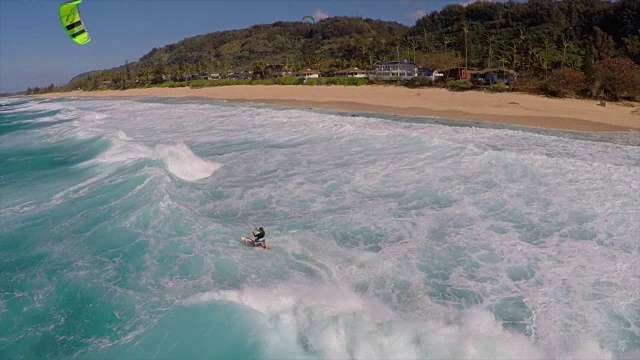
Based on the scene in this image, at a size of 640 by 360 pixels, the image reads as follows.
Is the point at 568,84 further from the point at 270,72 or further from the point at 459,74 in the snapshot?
the point at 270,72

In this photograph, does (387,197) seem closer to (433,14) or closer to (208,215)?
(208,215)

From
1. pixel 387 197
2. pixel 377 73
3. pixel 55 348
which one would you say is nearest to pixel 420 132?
pixel 387 197

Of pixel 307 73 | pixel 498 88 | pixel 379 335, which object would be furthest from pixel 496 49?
pixel 379 335

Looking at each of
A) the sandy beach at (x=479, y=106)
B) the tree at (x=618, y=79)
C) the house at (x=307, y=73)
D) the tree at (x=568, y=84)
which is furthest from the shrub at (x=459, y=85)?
the house at (x=307, y=73)

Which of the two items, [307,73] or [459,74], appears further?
[307,73]

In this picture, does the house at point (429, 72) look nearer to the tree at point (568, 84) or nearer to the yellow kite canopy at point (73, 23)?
the tree at point (568, 84)

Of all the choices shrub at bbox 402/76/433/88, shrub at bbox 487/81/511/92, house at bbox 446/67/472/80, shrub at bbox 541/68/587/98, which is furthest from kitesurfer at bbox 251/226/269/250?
house at bbox 446/67/472/80
